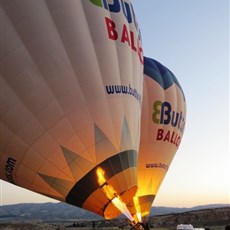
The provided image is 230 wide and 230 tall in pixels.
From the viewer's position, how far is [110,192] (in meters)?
12.4

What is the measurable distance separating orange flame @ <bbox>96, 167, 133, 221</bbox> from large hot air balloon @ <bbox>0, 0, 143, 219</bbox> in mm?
30

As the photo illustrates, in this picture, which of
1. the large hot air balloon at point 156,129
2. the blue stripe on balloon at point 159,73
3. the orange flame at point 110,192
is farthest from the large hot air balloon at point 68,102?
the blue stripe on balloon at point 159,73

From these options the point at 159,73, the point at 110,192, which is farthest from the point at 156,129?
the point at 110,192

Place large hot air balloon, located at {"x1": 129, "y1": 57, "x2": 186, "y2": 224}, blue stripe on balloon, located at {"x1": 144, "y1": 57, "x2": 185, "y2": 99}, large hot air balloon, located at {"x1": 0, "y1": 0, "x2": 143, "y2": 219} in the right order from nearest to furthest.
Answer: large hot air balloon, located at {"x1": 0, "y1": 0, "x2": 143, "y2": 219} → large hot air balloon, located at {"x1": 129, "y1": 57, "x2": 186, "y2": 224} → blue stripe on balloon, located at {"x1": 144, "y1": 57, "x2": 185, "y2": 99}

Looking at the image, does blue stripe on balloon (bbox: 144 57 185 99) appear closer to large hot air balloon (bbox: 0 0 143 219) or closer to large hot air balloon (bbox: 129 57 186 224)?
large hot air balloon (bbox: 129 57 186 224)

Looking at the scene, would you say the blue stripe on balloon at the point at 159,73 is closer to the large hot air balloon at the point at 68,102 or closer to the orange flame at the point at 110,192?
the large hot air balloon at the point at 68,102

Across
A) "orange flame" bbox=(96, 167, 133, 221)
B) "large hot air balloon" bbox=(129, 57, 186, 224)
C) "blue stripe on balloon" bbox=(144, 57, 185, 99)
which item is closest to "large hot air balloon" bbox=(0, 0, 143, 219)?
"orange flame" bbox=(96, 167, 133, 221)

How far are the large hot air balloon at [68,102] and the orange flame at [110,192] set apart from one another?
0.03 metres

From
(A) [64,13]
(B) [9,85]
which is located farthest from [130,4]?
(B) [9,85]

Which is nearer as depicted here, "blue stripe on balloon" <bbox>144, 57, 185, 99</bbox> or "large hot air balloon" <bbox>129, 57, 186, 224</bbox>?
"large hot air balloon" <bbox>129, 57, 186, 224</bbox>

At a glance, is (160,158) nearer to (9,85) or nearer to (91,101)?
(91,101)

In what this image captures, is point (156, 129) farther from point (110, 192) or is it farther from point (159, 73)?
point (110, 192)

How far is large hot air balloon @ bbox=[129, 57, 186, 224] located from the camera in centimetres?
1759

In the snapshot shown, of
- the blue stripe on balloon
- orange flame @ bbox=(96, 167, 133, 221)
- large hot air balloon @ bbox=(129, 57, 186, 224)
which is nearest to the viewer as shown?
orange flame @ bbox=(96, 167, 133, 221)
